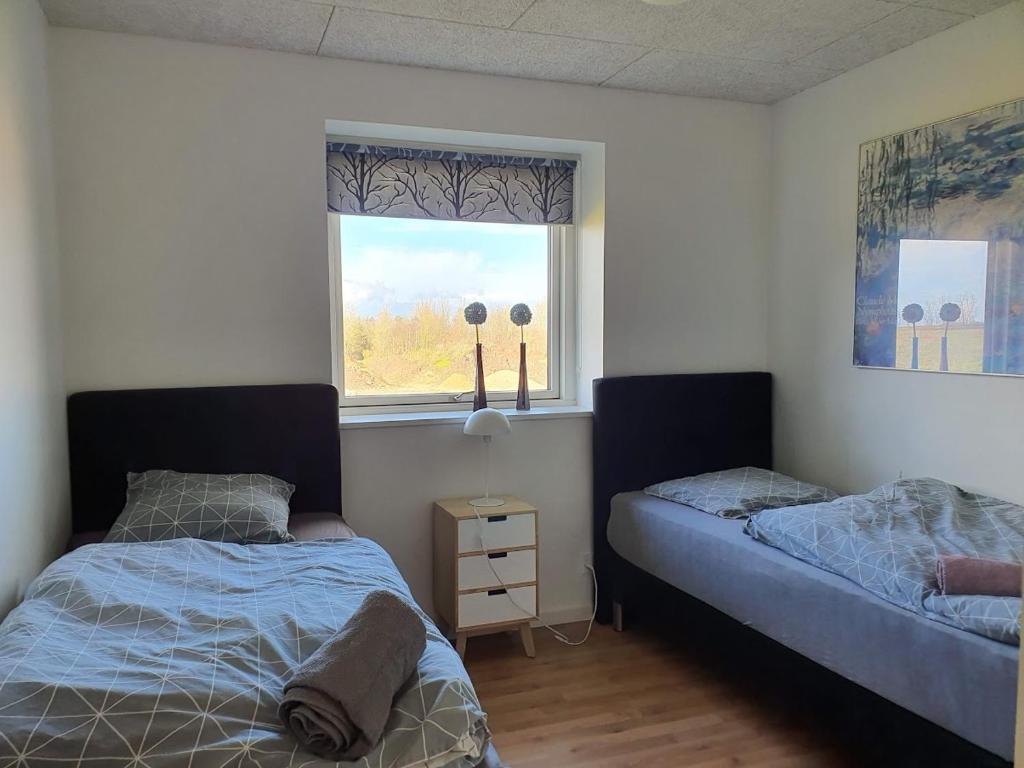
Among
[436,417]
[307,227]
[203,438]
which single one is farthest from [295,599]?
[307,227]

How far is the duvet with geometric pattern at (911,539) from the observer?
1.87 meters

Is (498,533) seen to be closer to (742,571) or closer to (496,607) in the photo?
(496,607)

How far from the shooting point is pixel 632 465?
3447 millimetres

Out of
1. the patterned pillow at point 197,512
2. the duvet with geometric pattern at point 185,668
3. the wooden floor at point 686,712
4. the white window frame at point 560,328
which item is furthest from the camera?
the white window frame at point 560,328

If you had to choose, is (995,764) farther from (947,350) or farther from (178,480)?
(178,480)

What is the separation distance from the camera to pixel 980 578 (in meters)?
1.94

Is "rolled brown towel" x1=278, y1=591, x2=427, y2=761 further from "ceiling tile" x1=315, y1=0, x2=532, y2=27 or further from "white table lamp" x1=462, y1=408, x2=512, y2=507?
"ceiling tile" x1=315, y1=0, x2=532, y2=27

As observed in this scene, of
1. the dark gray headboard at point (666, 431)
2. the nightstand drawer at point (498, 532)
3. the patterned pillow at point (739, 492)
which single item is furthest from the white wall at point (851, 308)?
the nightstand drawer at point (498, 532)

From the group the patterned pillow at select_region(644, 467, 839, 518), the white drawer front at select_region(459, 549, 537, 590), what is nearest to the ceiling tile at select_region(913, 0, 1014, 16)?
the patterned pillow at select_region(644, 467, 839, 518)

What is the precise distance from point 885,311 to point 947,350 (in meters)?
0.33

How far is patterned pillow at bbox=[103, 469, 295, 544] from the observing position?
96.0 inches

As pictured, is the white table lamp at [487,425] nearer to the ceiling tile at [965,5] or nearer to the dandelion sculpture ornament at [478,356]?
the dandelion sculpture ornament at [478,356]

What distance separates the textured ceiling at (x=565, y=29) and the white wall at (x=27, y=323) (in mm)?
398

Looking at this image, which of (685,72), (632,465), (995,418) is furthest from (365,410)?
(995,418)
